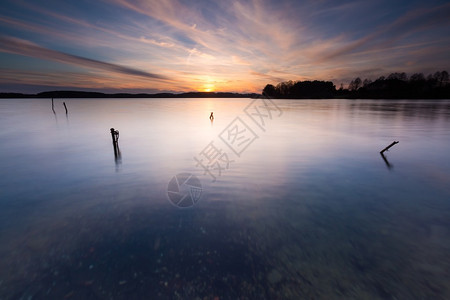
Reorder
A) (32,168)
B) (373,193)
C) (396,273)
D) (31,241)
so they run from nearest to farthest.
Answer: (396,273) → (31,241) → (373,193) → (32,168)

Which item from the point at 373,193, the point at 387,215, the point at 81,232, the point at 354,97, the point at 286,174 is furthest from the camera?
the point at 354,97

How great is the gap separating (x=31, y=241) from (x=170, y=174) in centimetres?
719

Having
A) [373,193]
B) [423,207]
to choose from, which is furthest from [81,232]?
[423,207]

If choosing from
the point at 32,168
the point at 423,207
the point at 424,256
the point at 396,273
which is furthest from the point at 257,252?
the point at 32,168

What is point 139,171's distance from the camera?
Answer: 531 inches

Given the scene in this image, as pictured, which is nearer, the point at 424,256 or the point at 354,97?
the point at 424,256

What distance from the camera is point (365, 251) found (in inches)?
242

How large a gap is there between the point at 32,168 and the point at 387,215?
2189cm

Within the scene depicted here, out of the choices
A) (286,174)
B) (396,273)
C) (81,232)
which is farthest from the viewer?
(286,174)

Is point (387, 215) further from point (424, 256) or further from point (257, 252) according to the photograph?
point (257, 252)

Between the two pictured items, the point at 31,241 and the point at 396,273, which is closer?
the point at 396,273

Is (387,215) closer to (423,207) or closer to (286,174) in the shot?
(423,207)

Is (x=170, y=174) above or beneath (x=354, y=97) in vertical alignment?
beneath

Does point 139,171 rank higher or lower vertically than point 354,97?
lower
